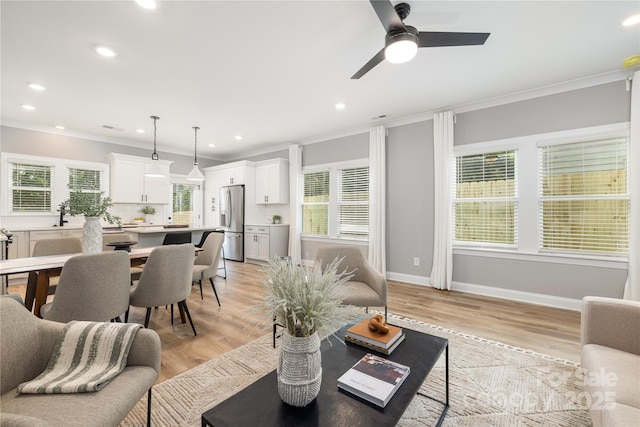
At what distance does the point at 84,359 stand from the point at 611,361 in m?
2.53

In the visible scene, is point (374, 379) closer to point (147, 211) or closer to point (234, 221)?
point (234, 221)

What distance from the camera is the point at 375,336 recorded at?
1585 millimetres

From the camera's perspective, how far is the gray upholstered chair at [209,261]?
10.3 feet

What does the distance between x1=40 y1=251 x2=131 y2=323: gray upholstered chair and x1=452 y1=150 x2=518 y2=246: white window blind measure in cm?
411

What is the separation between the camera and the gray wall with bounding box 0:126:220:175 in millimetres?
4566

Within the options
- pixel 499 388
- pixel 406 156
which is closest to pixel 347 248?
pixel 499 388

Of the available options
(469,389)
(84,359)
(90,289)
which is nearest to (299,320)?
(84,359)

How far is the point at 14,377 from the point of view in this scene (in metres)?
1.14

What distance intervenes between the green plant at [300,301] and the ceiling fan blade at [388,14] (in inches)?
65.2

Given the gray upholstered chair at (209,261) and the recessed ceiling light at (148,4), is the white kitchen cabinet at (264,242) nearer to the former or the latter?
the gray upholstered chair at (209,261)

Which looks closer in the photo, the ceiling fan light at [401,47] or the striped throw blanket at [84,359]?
the striped throw blanket at [84,359]

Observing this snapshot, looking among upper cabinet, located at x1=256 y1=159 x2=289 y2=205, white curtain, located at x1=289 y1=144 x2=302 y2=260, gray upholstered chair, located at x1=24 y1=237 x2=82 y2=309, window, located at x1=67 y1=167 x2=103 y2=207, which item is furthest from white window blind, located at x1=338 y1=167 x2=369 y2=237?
window, located at x1=67 y1=167 x2=103 y2=207

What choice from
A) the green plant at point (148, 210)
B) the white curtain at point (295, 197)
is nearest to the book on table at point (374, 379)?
the white curtain at point (295, 197)

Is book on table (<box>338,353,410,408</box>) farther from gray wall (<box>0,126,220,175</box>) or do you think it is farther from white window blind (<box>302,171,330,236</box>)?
gray wall (<box>0,126,220,175</box>)
